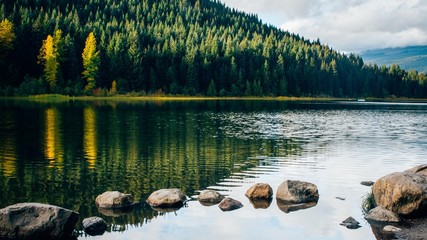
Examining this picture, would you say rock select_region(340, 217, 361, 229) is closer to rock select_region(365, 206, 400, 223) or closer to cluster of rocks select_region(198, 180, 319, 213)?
rock select_region(365, 206, 400, 223)

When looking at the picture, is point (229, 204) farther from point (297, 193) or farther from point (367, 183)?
point (367, 183)

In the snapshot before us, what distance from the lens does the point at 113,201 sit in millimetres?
24422

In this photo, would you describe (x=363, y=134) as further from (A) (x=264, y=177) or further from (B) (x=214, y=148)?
(A) (x=264, y=177)

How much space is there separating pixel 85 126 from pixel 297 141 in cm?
3002

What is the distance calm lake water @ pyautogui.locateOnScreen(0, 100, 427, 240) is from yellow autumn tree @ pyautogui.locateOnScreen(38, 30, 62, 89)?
86.0 m

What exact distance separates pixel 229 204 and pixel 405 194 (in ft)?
29.6

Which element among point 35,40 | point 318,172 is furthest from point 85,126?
point 35,40

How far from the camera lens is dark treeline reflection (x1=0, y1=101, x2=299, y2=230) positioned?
27.0m

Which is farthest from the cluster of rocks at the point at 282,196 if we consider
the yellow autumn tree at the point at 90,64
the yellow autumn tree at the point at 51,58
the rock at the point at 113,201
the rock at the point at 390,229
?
the yellow autumn tree at the point at 90,64

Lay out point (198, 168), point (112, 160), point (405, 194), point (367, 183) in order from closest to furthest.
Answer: point (405, 194), point (367, 183), point (198, 168), point (112, 160)

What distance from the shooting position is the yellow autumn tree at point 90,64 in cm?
16138

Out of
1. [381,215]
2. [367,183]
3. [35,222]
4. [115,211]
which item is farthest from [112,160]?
[381,215]

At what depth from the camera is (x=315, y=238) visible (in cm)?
2089

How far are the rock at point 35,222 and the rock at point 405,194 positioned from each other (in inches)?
610
